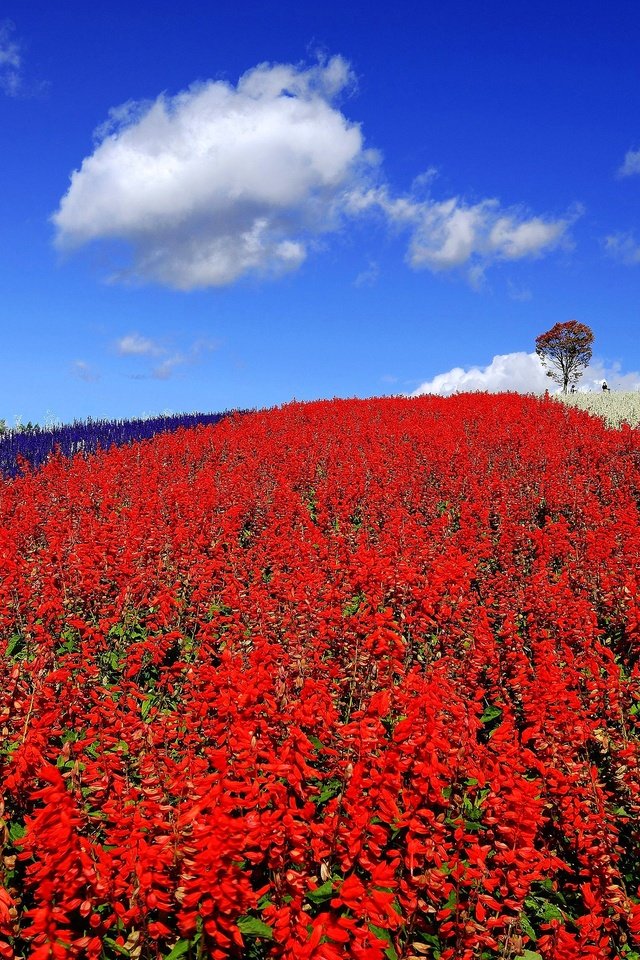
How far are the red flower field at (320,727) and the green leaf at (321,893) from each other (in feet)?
0.06

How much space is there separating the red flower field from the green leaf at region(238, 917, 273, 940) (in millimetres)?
16

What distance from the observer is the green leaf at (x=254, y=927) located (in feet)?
11.0

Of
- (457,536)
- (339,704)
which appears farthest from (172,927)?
(457,536)

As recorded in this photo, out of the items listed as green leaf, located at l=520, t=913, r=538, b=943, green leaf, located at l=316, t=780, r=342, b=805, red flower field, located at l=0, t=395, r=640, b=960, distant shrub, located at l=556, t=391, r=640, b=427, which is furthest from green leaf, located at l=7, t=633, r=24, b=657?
distant shrub, located at l=556, t=391, r=640, b=427

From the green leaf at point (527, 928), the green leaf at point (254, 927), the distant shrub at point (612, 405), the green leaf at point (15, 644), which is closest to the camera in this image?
the green leaf at point (254, 927)

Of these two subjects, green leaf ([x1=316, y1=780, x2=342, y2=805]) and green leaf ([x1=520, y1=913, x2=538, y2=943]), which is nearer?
green leaf ([x1=520, y1=913, x2=538, y2=943])

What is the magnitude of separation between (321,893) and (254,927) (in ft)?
1.39

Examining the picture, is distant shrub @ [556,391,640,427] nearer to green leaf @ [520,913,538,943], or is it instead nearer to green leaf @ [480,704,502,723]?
green leaf @ [480,704,502,723]

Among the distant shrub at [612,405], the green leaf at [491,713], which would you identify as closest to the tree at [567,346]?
the distant shrub at [612,405]

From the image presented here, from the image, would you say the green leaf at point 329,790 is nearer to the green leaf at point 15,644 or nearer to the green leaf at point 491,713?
the green leaf at point 491,713

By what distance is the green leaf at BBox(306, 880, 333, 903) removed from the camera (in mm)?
3537

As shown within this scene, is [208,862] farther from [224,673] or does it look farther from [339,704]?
[339,704]

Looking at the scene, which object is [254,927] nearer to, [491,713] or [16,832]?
[16,832]

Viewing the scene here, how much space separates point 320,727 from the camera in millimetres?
4387
